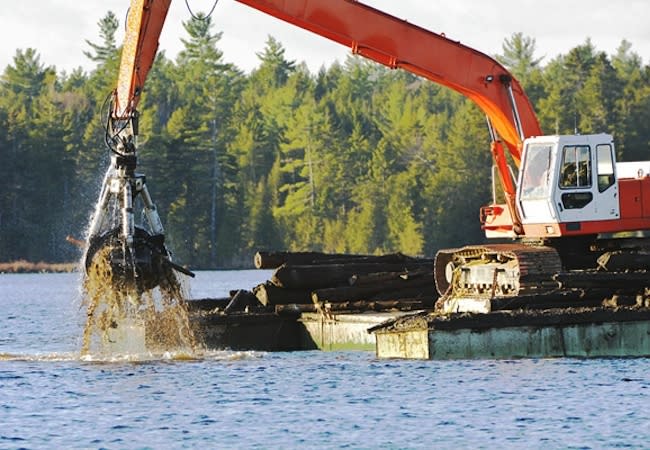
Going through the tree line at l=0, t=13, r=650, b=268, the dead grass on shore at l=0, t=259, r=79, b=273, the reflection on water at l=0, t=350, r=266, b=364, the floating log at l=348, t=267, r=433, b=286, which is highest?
the tree line at l=0, t=13, r=650, b=268

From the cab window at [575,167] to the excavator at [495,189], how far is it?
2 cm

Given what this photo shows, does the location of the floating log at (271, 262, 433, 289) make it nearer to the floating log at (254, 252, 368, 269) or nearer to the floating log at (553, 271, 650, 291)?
the floating log at (254, 252, 368, 269)

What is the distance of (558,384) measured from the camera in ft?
91.8

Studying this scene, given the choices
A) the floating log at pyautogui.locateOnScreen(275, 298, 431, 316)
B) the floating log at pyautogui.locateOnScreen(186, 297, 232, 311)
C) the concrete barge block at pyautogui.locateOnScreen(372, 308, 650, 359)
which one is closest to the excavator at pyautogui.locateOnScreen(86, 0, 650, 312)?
the concrete barge block at pyautogui.locateOnScreen(372, 308, 650, 359)

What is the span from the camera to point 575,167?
107ft

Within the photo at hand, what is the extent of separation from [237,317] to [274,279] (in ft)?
6.11

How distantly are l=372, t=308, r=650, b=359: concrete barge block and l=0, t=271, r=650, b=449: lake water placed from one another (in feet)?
0.86

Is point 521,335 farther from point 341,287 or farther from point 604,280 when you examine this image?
point 341,287

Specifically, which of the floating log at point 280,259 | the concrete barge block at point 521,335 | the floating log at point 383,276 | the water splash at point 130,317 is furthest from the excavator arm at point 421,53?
the water splash at point 130,317

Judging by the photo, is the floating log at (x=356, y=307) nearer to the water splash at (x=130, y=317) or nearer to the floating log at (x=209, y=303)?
the floating log at (x=209, y=303)

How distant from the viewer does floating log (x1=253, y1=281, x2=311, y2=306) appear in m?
36.3

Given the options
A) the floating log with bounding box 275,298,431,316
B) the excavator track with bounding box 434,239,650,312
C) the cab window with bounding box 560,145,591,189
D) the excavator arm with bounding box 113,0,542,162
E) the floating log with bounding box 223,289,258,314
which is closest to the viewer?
the excavator track with bounding box 434,239,650,312

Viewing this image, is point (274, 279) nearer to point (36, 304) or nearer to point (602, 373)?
point (602, 373)

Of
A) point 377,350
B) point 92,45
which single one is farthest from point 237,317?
point 92,45
